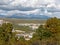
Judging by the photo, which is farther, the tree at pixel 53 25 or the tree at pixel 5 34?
the tree at pixel 53 25

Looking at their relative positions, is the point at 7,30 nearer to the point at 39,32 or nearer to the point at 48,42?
the point at 39,32

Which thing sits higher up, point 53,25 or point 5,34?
point 53,25

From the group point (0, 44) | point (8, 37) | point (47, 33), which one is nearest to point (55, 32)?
point (47, 33)

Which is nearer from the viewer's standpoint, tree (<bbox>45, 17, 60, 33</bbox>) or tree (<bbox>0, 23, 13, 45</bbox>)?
tree (<bbox>0, 23, 13, 45</bbox>)

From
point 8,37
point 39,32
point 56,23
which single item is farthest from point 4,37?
point 56,23

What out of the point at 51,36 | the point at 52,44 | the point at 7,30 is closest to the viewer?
the point at 52,44

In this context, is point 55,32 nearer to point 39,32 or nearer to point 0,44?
point 39,32

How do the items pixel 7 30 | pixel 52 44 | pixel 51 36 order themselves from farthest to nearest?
pixel 7 30, pixel 51 36, pixel 52 44

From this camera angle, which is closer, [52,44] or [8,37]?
[52,44]

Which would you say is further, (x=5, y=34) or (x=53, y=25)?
(x=5, y=34)
